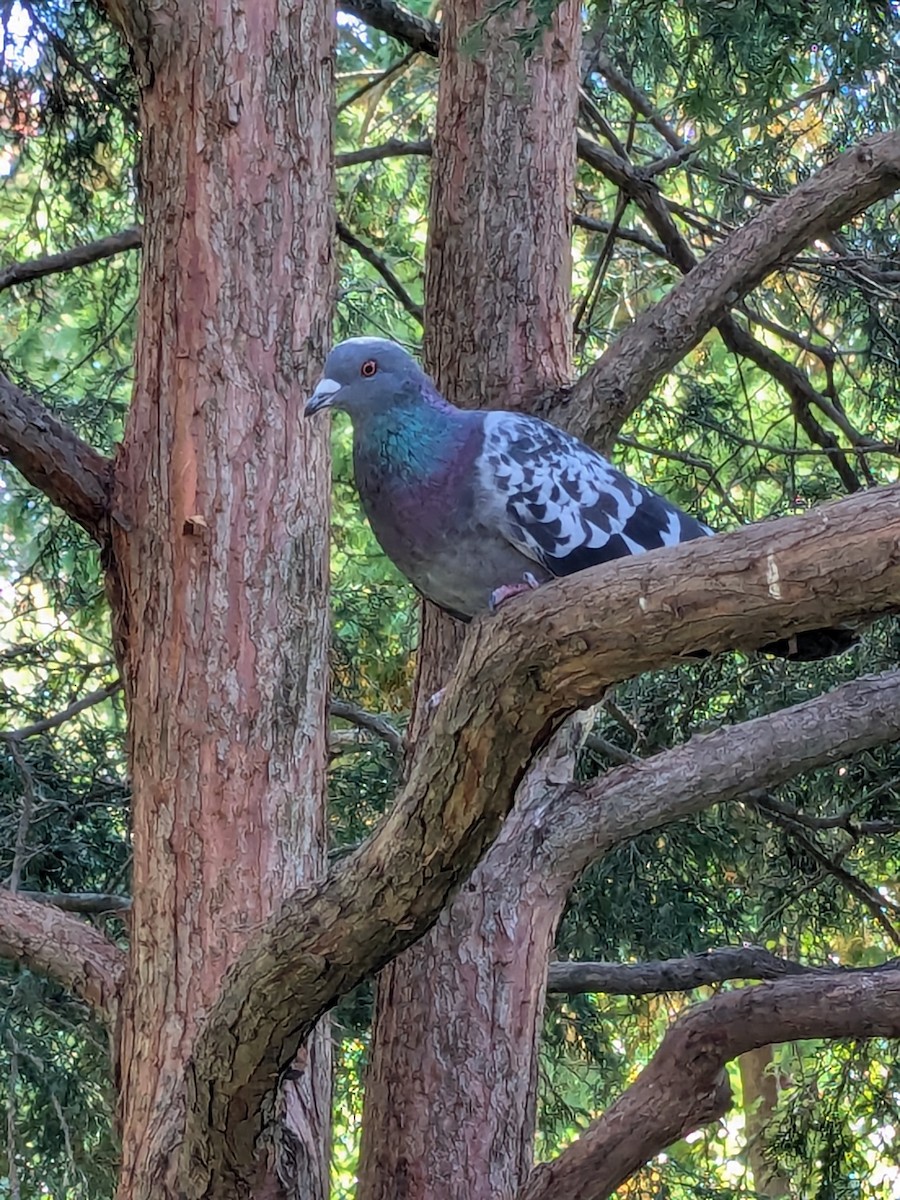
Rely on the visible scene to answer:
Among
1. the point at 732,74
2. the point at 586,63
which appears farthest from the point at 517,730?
the point at 586,63

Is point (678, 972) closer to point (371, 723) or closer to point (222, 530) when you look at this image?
point (371, 723)

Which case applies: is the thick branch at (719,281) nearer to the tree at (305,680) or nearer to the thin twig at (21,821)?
the tree at (305,680)

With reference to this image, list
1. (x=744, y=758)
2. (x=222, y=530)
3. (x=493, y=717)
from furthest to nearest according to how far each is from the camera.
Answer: (x=744, y=758), (x=222, y=530), (x=493, y=717)

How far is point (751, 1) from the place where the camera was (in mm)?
2756

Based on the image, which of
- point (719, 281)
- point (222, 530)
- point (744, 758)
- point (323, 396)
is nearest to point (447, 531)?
point (323, 396)

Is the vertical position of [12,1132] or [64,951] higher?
[64,951]

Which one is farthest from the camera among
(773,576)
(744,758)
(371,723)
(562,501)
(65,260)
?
(371,723)

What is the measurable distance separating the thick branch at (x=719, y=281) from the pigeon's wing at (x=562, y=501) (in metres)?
0.30

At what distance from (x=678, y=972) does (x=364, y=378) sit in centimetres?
151

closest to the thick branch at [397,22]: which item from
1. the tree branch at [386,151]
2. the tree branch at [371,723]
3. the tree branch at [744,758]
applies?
the tree branch at [386,151]

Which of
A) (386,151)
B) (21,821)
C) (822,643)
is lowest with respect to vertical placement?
(822,643)

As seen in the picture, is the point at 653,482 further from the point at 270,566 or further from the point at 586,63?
the point at 270,566

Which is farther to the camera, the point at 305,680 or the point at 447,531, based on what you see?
the point at 305,680

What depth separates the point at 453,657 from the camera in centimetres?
330
